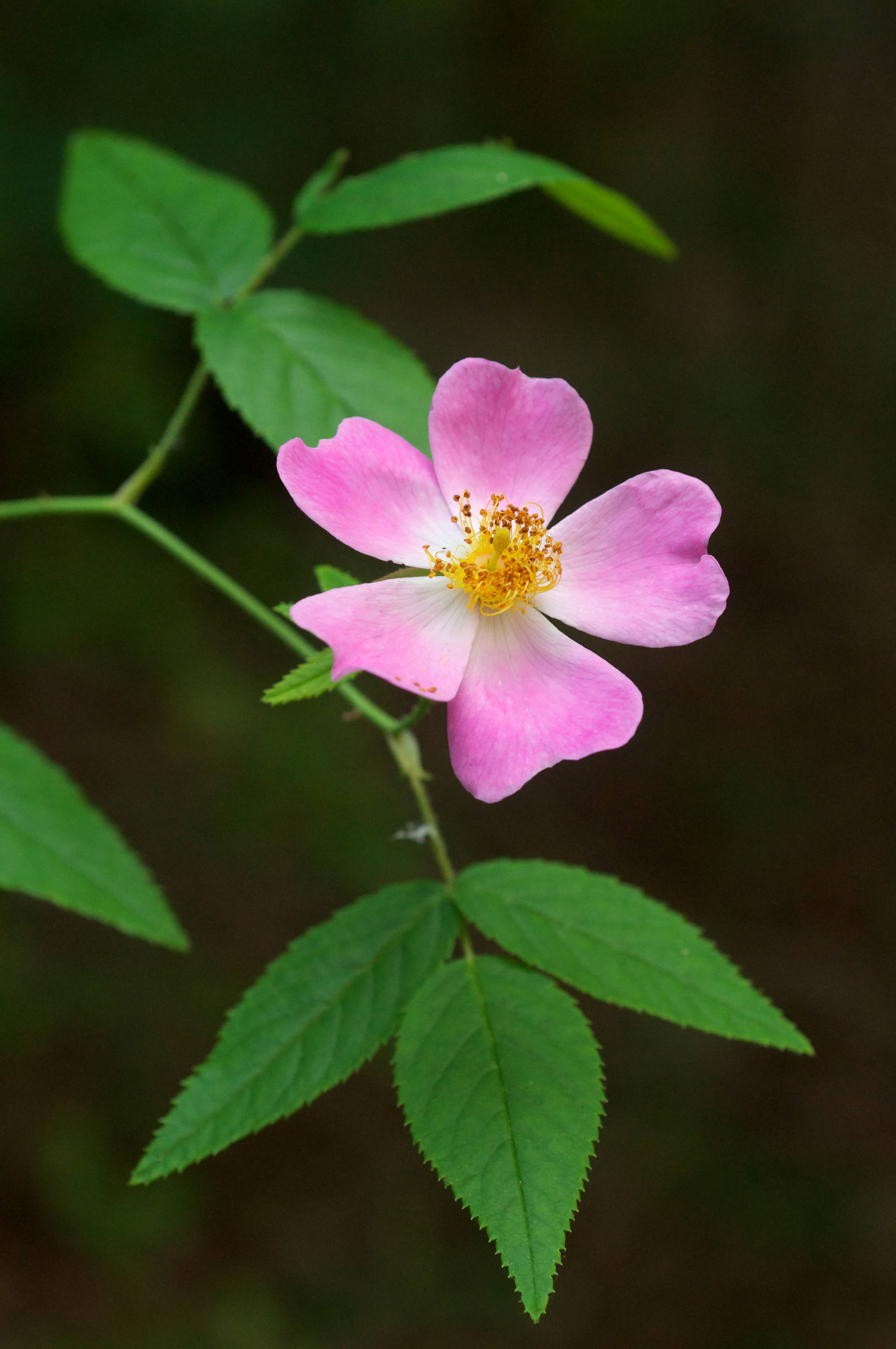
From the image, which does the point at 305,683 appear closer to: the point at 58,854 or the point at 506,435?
the point at 506,435

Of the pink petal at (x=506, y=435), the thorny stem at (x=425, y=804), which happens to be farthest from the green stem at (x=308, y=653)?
the pink petal at (x=506, y=435)

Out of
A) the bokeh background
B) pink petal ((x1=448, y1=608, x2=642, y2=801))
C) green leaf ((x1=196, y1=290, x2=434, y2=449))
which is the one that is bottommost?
the bokeh background

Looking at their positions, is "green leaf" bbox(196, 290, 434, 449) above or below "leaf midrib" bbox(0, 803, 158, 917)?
above

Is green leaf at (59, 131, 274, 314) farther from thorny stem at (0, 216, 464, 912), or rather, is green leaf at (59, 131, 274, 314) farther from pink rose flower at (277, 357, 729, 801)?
pink rose flower at (277, 357, 729, 801)

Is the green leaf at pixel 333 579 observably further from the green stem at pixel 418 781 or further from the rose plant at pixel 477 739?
the green stem at pixel 418 781

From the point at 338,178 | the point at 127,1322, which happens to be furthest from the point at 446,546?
the point at 338,178

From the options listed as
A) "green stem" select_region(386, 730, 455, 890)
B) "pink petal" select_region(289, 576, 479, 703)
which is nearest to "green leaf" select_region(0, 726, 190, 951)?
"green stem" select_region(386, 730, 455, 890)
